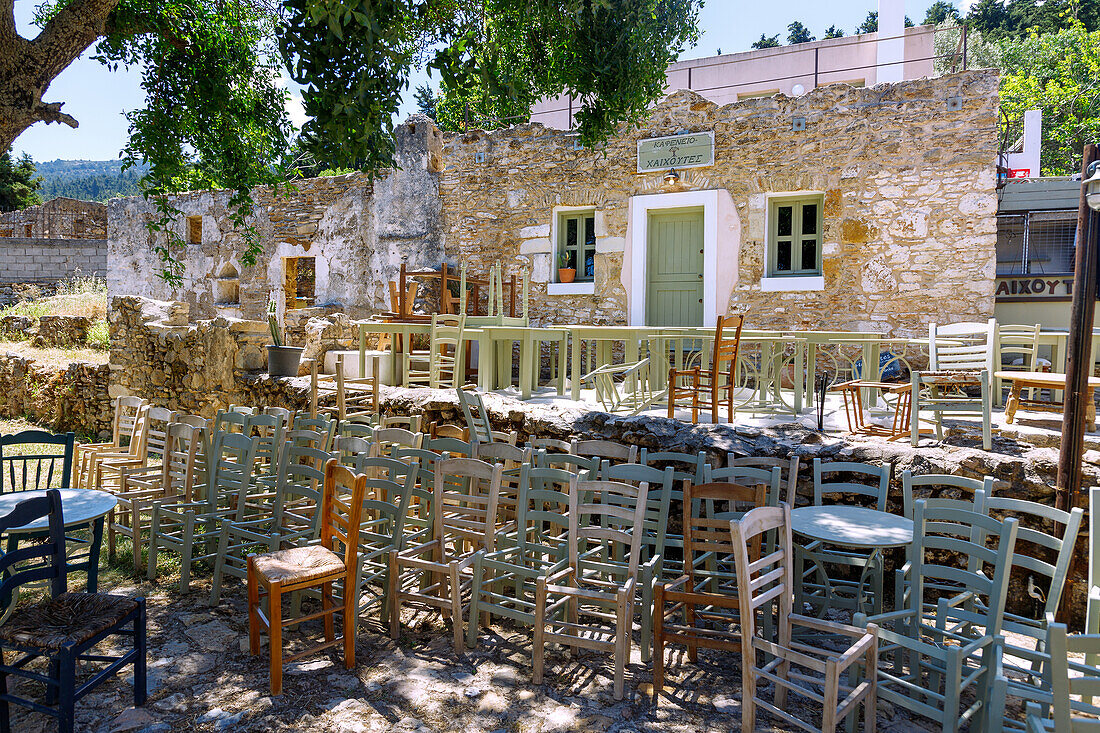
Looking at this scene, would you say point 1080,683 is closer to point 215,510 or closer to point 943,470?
point 943,470

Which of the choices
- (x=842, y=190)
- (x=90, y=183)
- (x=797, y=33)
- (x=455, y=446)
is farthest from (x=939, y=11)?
(x=90, y=183)

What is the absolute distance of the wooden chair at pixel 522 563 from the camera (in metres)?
3.28

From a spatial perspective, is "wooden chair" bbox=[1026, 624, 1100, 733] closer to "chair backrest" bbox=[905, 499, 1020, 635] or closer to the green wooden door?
"chair backrest" bbox=[905, 499, 1020, 635]

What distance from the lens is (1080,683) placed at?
1.87 meters

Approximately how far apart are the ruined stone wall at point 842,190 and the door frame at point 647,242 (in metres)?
0.08

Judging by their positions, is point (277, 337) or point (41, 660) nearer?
point (41, 660)

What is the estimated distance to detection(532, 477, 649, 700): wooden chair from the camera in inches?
114

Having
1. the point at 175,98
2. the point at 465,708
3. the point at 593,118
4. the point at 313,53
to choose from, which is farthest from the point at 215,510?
the point at 593,118

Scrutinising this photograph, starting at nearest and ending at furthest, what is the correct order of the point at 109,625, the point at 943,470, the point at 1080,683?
the point at 1080,683
the point at 109,625
the point at 943,470

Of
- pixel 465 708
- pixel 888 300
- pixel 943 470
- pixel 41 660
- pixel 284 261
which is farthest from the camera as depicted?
pixel 284 261

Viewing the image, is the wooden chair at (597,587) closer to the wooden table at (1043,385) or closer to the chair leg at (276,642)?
the chair leg at (276,642)

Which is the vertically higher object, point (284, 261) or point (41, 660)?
point (284, 261)

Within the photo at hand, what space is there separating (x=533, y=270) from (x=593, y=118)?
4.10 metres

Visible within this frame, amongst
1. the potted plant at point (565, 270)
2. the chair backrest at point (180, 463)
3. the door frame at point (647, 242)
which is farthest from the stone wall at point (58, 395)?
the door frame at point (647, 242)
